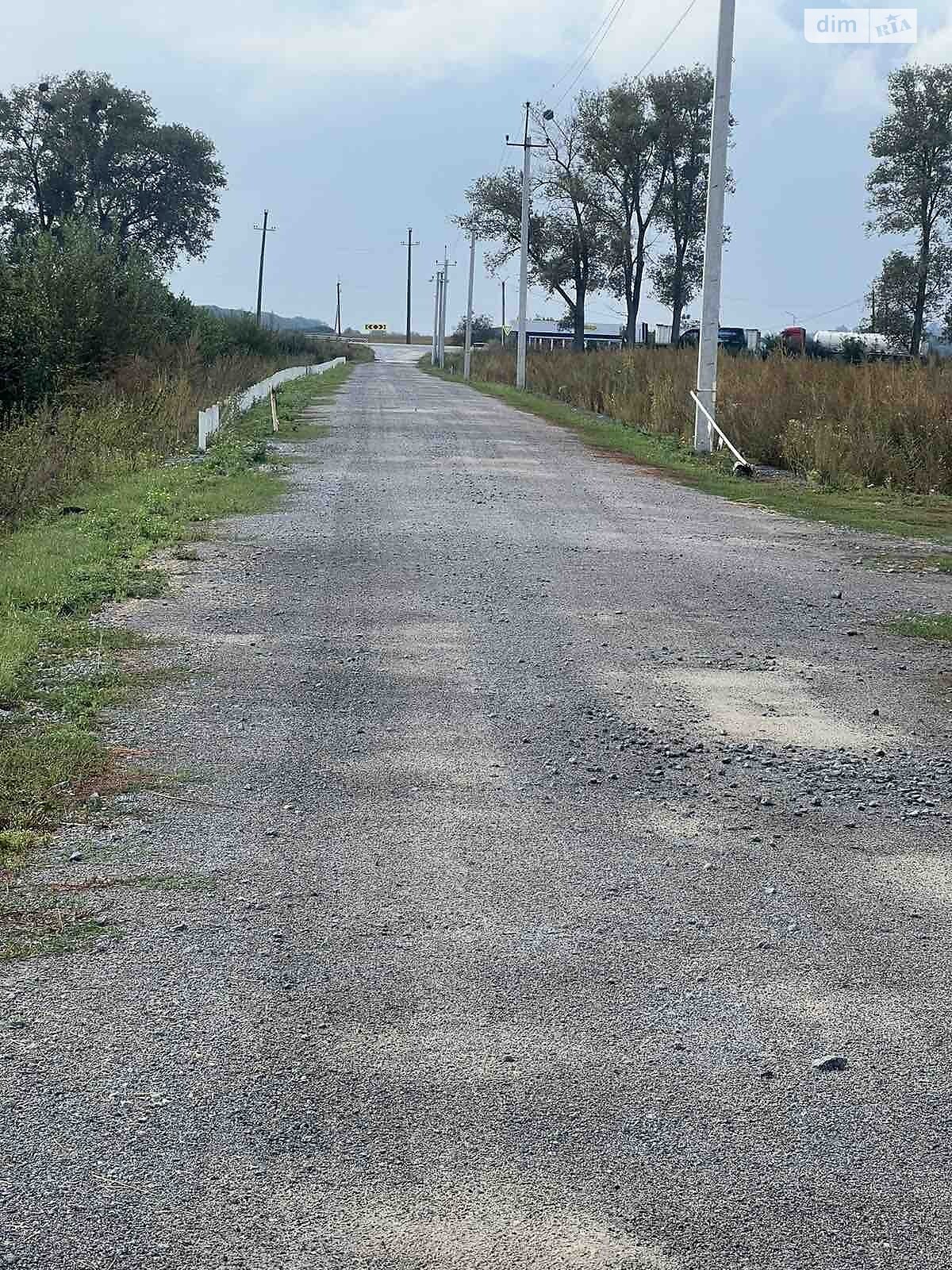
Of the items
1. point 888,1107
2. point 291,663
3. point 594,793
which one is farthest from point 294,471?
point 888,1107

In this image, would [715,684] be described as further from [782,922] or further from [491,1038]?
[491,1038]

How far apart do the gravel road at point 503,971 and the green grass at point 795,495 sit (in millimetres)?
6663

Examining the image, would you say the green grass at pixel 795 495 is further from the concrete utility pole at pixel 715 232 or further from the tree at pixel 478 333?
the tree at pixel 478 333

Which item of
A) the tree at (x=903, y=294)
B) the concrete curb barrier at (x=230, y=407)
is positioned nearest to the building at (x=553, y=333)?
the tree at (x=903, y=294)

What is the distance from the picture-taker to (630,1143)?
3.55 m

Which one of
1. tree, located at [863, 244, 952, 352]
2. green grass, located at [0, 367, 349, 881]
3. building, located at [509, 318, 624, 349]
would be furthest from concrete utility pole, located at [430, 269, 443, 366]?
green grass, located at [0, 367, 349, 881]

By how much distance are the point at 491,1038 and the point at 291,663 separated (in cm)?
455

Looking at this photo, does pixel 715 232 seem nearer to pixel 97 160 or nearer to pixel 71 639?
pixel 71 639

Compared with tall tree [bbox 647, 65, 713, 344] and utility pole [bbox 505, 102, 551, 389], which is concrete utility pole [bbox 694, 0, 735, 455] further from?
tall tree [bbox 647, 65, 713, 344]

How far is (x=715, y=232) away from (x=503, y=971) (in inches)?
765

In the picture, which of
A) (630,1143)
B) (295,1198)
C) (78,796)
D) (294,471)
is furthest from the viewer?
(294,471)

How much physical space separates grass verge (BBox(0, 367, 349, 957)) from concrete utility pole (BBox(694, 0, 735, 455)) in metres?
7.64

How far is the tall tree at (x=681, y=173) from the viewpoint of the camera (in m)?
71.8

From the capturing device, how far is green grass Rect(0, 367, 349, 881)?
6.00m
